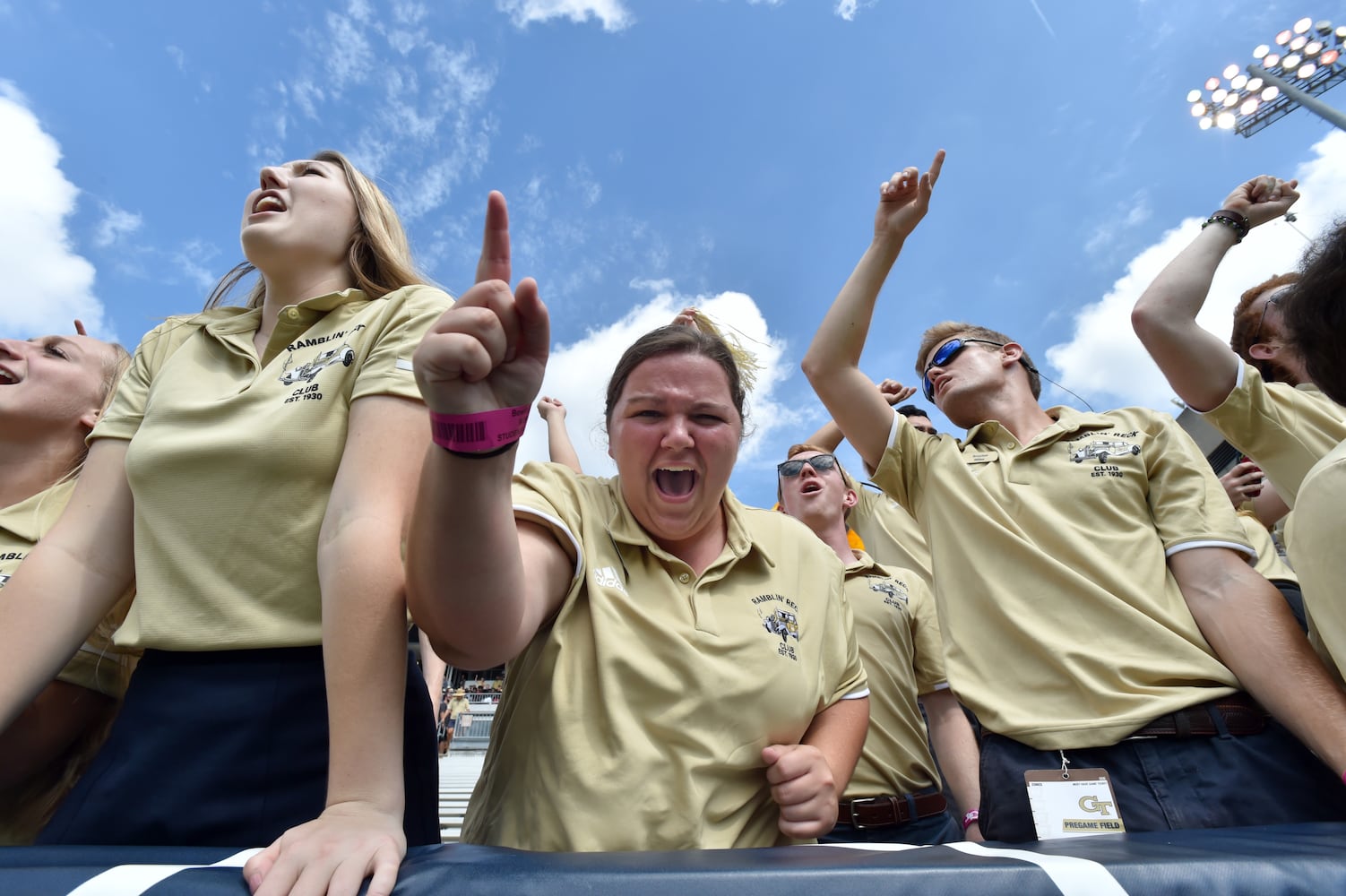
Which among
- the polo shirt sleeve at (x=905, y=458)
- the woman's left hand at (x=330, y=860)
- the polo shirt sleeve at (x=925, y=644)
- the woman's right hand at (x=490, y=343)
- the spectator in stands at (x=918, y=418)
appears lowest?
the woman's left hand at (x=330, y=860)

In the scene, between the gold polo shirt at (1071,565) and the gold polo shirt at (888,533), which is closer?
the gold polo shirt at (1071,565)

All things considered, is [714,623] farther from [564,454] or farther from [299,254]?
[564,454]

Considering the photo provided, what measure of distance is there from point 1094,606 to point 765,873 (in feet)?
5.33

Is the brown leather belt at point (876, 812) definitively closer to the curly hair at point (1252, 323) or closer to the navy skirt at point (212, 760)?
the navy skirt at point (212, 760)

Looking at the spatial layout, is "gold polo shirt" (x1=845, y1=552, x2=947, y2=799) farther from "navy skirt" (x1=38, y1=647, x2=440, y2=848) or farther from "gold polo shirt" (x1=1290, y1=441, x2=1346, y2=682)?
"navy skirt" (x1=38, y1=647, x2=440, y2=848)

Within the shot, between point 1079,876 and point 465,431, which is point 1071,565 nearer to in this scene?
point 1079,876

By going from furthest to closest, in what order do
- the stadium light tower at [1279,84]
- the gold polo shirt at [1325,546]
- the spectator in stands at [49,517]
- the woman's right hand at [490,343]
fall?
1. the stadium light tower at [1279,84]
2. the spectator in stands at [49,517]
3. the gold polo shirt at [1325,546]
4. the woman's right hand at [490,343]

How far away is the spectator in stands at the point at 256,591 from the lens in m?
1.01

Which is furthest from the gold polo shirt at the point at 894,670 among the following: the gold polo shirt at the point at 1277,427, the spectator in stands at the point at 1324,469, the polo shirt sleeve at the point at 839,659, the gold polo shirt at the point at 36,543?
the gold polo shirt at the point at 36,543

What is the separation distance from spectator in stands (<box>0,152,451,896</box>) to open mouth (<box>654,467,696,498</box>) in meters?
0.60

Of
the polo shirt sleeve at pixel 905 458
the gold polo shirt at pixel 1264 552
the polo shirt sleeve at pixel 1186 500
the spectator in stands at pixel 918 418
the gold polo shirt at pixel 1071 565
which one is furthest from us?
the spectator in stands at pixel 918 418

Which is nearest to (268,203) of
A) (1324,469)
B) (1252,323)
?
(1324,469)

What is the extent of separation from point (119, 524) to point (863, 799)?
95.8 inches

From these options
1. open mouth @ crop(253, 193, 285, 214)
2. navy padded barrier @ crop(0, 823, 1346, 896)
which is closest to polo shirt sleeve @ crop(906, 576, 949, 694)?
navy padded barrier @ crop(0, 823, 1346, 896)
